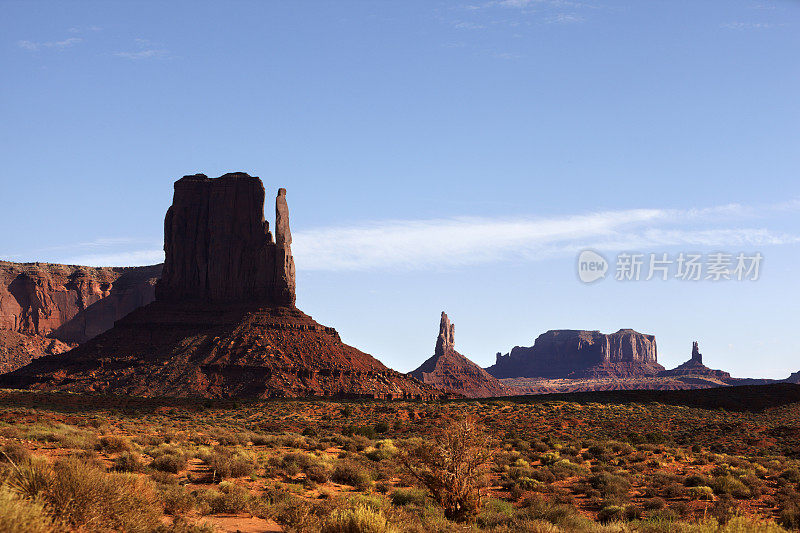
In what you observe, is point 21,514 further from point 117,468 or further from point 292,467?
point 292,467

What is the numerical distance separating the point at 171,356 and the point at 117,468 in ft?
236

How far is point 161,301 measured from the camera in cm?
11069

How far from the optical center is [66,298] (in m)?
172

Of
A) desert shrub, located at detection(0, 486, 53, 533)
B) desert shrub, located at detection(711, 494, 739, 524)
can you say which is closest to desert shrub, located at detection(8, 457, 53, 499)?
desert shrub, located at detection(0, 486, 53, 533)

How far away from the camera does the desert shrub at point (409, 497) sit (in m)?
19.2

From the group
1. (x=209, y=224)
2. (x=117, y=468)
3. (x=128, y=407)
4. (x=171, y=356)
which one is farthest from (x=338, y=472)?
(x=209, y=224)

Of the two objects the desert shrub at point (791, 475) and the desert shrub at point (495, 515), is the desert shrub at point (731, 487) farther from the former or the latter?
the desert shrub at point (495, 515)

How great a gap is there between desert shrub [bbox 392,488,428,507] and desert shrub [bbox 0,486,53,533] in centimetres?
1066

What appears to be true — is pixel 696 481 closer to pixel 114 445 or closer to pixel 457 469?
pixel 457 469

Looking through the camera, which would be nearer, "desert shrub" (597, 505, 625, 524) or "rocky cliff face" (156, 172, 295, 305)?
"desert shrub" (597, 505, 625, 524)

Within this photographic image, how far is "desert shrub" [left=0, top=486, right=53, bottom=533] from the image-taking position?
9625 mm

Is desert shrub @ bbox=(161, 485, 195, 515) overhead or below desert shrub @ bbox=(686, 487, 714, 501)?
overhead

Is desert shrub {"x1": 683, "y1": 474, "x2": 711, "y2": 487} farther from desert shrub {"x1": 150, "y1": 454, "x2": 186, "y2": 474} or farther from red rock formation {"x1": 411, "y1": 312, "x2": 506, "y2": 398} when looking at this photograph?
red rock formation {"x1": 411, "y1": 312, "x2": 506, "y2": 398}

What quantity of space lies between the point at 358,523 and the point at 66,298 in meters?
179
